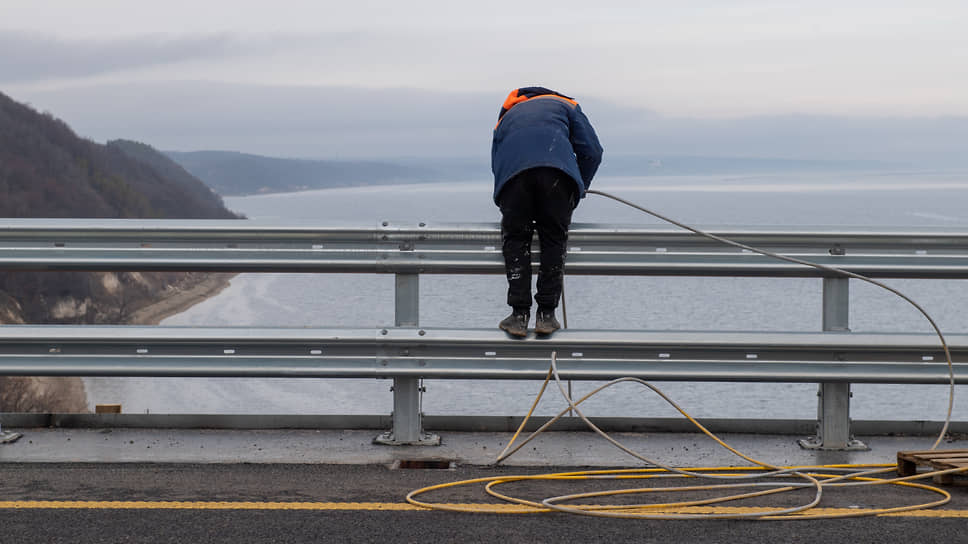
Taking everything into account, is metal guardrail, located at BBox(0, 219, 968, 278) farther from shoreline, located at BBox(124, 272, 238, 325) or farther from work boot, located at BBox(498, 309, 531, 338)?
shoreline, located at BBox(124, 272, 238, 325)

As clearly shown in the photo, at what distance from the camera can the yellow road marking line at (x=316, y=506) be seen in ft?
13.4

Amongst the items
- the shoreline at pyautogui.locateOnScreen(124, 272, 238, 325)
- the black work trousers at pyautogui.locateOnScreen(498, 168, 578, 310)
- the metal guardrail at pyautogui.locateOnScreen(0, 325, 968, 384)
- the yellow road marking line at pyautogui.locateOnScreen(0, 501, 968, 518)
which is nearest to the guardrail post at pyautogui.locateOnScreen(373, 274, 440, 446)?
the metal guardrail at pyautogui.locateOnScreen(0, 325, 968, 384)

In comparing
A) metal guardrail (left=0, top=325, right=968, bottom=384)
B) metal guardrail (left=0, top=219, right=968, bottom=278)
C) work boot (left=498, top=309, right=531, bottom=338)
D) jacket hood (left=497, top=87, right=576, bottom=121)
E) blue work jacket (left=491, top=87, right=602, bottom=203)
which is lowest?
metal guardrail (left=0, top=325, right=968, bottom=384)

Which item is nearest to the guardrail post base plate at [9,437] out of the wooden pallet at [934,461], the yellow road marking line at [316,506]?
the yellow road marking line at [316,506]

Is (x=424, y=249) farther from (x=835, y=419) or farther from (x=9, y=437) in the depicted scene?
(x=9, y=437)

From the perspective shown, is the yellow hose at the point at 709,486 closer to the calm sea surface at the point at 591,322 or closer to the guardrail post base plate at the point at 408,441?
the guardrail post base plate at the point at 408,441

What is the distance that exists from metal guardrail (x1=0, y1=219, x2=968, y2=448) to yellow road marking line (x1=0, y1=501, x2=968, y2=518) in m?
0.94

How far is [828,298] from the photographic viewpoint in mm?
5184

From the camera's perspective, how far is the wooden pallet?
4.53 meters

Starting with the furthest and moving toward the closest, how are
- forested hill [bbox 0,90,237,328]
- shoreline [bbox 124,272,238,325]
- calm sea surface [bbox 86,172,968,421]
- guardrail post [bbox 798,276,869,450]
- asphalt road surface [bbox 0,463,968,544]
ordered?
1. shoreline [bbox 124,272,238,325]
2. forested hill [bbox 0,90,237,328]
3. calm sea surface [bbox 86,172,968,421]
4. guardrail post [bbox 798,276,869,450]
5. asphalt road surface [bbox 0,463,968,544]

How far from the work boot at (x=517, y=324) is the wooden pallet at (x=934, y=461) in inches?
78.2

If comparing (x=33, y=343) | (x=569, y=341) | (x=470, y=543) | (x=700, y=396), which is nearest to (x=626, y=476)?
(x=569, y=341)

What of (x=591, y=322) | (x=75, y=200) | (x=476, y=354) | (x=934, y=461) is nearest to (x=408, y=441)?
(x=476, y=354)

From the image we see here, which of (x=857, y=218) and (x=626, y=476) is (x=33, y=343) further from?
(x=857, y=218)
